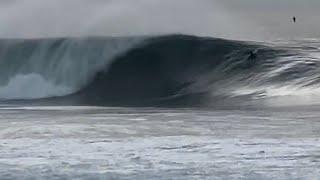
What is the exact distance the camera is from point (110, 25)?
4216 cm

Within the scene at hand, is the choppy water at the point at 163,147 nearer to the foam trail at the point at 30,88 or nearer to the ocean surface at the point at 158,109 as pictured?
→ the ocean surface at the point at 158,109

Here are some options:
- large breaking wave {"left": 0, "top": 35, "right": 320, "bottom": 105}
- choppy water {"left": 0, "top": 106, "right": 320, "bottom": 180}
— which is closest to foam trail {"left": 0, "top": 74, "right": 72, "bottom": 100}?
large breaking wave {"left": 0, "top": 35, "right": 320, "bottom": 105}

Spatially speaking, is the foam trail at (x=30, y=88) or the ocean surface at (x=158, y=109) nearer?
the ocean surface at (x=158, y=109)

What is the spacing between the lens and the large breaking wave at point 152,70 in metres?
28.1

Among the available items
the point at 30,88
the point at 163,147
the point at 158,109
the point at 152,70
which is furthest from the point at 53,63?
the point at 163,147

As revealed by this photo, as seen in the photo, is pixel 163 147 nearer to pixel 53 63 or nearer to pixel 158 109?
pixel 158 109

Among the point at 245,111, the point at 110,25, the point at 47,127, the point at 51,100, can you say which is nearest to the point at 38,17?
the point at 110,25

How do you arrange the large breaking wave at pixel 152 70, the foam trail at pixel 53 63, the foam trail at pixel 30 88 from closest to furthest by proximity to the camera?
the large breaking wave at pixel 152 70
the foam trail at pixel 30 88
the foam trail at pixel 53 63

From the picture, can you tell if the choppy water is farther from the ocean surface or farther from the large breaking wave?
the large breaking wave

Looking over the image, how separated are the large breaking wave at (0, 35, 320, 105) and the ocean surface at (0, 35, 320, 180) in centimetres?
5

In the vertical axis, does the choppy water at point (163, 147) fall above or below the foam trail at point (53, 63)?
below

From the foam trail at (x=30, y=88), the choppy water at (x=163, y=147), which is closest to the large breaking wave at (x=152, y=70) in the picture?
the foam trail at (x=30, y=88)

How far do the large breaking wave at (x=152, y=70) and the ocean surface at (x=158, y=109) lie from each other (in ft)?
0.17

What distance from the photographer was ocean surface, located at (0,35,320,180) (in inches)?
411
